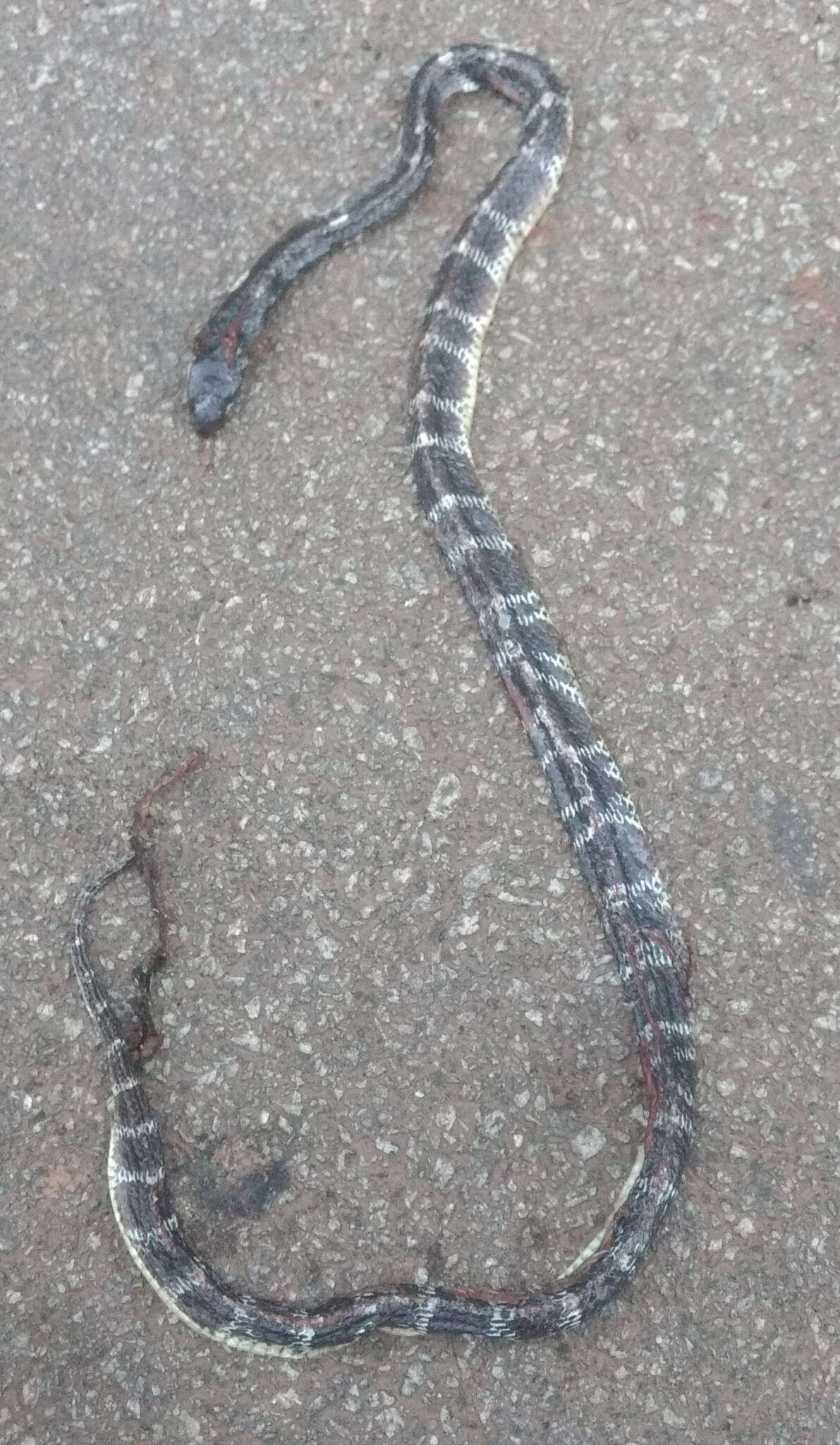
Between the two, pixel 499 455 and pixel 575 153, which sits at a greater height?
pixel 575 153

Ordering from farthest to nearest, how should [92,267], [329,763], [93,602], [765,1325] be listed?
1. [92,267]
2. [93,602]
3. [329,763]
4. [765,1325]

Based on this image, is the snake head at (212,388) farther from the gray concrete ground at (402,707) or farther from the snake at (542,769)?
the gray concrete ground at (402,707)

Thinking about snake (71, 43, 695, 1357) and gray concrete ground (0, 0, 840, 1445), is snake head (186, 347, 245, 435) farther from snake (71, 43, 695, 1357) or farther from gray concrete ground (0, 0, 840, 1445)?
gray concrete ground (0, 0, 840, 1445)

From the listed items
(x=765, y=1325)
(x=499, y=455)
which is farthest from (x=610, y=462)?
(x=765, y=1325)

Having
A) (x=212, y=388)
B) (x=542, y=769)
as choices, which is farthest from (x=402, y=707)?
(x=212, y=388)

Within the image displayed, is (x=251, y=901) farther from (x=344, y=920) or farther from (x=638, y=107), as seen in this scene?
(x=638, y=107)

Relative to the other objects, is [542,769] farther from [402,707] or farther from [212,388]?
[212,388]

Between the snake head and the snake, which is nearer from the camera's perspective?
the snake

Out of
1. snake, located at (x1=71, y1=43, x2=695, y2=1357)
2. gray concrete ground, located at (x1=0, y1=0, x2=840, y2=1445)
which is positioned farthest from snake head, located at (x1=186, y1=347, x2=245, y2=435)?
gray concrete ground, located at (x1=0, y1=0, x2=840, y2=1445)
